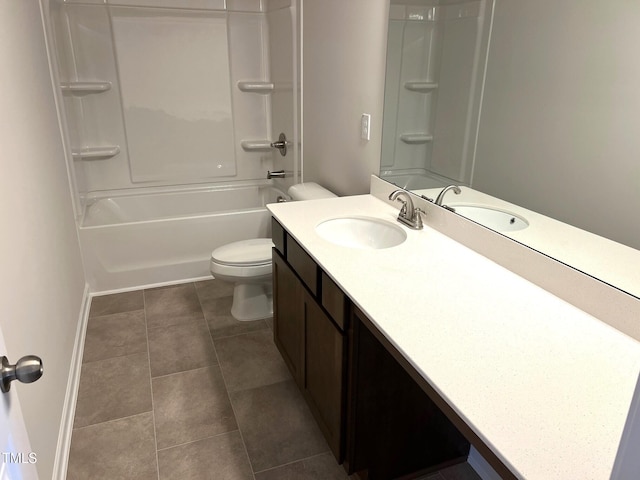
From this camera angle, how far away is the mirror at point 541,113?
1.16 meters

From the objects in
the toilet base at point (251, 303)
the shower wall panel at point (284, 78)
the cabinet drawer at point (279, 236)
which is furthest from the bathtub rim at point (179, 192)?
the cabinet drawer at point (279, 236)

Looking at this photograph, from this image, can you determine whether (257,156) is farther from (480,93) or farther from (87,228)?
(480,93)

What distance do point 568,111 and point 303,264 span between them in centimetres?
101

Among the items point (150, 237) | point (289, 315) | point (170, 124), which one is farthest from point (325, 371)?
point (170, 124)

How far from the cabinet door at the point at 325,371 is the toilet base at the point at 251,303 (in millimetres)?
1001

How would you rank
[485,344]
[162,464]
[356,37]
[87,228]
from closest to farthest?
1. [485,344]
2. [162,464]
3. [356,37]
4. [87,228]

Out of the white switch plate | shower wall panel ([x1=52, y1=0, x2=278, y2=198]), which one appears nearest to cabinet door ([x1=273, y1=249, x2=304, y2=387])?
the white switch plate

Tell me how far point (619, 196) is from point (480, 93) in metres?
0.64

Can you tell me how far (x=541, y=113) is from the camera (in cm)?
138

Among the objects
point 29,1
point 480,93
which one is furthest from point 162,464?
point 29,1

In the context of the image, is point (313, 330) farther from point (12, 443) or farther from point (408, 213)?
point (12, 443)

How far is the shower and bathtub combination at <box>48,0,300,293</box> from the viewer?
3.26 m

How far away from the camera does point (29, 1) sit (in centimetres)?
238

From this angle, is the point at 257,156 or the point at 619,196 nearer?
the point at 619,196
